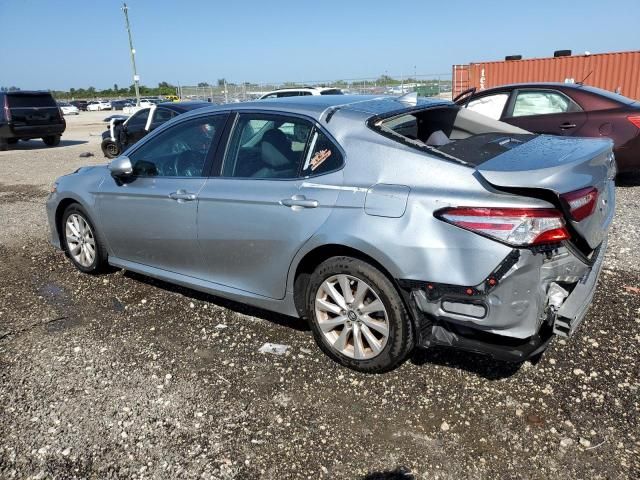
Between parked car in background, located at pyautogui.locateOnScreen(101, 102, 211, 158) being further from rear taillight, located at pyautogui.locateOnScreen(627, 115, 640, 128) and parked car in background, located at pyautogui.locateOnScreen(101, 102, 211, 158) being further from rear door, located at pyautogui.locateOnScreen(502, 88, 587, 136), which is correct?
rear taillight, located at pyautogui.locateOnScreen(627, 115, 640, 128)

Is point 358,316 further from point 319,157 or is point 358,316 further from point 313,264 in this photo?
point 319,157

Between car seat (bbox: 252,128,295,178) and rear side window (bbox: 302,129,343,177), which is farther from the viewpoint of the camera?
car seat (bbox: 252,128,295,178)

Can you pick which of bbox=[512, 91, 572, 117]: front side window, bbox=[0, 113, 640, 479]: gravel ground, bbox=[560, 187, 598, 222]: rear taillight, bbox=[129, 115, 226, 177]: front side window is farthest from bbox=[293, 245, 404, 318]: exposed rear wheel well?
bbox=[512, 91, 572, 117]: front side window

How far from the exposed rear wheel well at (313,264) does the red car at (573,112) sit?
4.21 meters

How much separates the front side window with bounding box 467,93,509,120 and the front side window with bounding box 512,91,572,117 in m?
0.20

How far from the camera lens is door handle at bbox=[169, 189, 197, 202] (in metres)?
3.71

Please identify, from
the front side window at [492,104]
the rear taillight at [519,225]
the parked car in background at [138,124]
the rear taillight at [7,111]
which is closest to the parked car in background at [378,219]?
the rear taillight at [519,225]

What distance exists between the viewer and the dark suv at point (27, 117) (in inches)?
638

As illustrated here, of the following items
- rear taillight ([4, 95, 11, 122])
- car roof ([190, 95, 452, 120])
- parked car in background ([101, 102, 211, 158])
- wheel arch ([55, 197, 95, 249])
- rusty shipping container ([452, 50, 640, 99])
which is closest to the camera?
car roof ([190, 95, 452, 120])

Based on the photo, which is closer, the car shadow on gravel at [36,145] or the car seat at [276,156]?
the car seat at [276,156]

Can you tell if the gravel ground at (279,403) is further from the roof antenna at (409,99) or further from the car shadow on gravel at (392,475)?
the roof antenna at (409,99)

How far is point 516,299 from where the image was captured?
8.40ft

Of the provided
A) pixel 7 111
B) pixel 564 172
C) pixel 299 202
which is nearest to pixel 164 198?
pixel 299 202

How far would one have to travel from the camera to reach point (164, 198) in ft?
12.8
